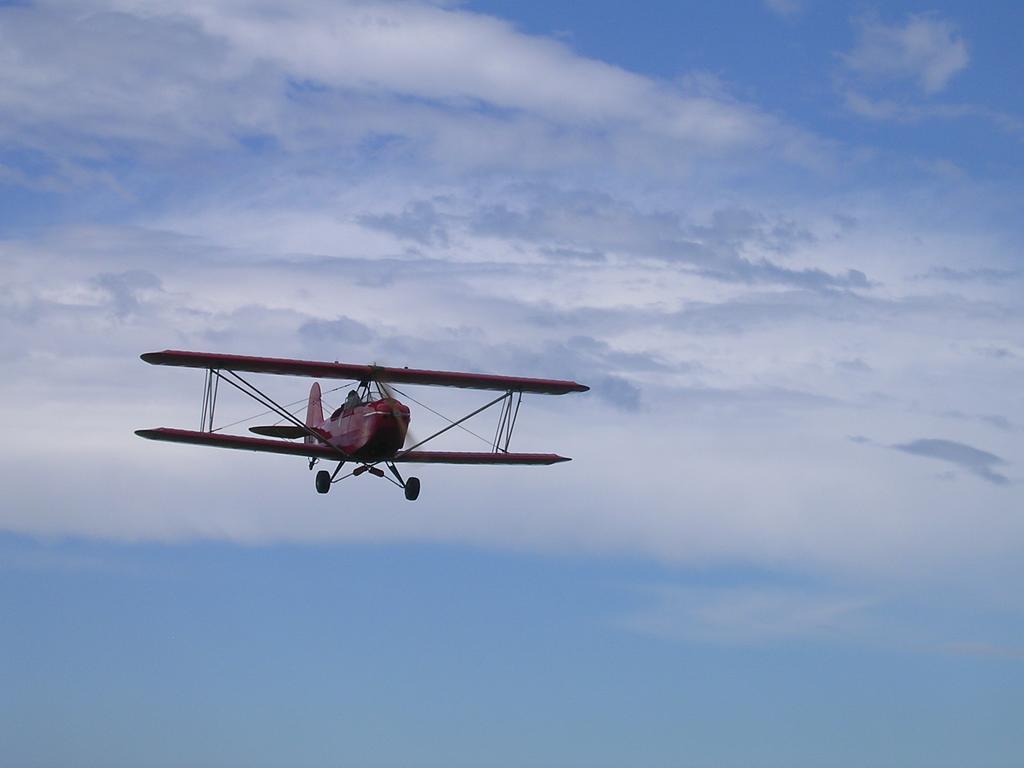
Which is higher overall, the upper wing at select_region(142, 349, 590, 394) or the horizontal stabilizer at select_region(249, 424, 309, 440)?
A: the upper wing at select_region(142, 349, 590, 394)

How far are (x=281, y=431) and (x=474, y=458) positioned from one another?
6.17m

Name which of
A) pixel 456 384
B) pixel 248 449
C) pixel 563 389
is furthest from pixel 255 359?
pixel 563 389

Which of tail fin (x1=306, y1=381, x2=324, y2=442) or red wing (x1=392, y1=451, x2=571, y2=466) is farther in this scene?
tail fin (x1=306, y1=381, x2=324, y2=442)

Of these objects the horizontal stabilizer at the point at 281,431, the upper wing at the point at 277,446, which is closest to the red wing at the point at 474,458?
the upper wing at the point at 277,446

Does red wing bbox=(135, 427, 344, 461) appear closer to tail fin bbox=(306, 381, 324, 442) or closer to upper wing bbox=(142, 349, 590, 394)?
upper wing bbox=(142, 349, 590, 394)

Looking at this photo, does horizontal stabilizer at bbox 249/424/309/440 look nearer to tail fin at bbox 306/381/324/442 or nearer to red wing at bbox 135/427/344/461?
red wing at bbox 135/427/344/461

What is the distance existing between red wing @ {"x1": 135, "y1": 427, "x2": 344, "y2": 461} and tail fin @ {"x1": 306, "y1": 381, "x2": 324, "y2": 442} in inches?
284

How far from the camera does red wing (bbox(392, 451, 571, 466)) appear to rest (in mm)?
46284

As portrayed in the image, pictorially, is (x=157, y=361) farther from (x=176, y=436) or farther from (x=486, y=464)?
(x=486, y=464)

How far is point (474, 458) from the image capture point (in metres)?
48.8

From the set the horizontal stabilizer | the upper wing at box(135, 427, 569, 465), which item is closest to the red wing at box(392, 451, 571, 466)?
the upper wing at box(135, 427, 569, 465)

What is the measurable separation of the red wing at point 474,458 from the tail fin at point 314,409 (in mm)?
7332

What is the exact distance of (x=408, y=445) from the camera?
150 ft

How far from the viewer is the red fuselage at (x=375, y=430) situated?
4434 centimetres
